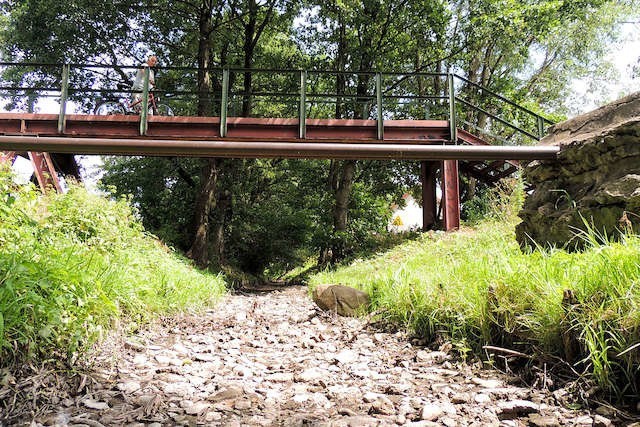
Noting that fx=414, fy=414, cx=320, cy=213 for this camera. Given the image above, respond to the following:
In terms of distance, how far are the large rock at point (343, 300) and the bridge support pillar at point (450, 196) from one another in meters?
6.25

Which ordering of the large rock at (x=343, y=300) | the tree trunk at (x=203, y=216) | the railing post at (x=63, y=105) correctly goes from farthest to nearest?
the tree trunk at (x=203, y=216)
the railing post at (x=63, y=105)
the large rock at (x=343, y=300)

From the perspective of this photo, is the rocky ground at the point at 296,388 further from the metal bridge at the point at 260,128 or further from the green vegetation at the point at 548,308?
the metal bridge at the point at 260,128

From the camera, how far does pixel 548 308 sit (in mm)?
2670

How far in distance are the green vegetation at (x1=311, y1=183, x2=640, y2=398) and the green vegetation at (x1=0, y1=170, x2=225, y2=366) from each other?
8.73 feet

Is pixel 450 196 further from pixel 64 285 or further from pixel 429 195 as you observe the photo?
pixel 64 285

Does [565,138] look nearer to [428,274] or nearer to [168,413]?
[428,274]

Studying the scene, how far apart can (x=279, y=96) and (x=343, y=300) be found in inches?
335

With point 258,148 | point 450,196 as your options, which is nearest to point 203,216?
point 258,148

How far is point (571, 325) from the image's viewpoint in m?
2.47

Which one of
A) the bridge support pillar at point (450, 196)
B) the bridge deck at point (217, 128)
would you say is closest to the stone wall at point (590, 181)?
the bridge support pillar at point (450, 196)

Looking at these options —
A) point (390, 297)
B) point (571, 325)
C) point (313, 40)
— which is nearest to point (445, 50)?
point (313, 40)

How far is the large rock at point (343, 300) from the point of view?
209 inches

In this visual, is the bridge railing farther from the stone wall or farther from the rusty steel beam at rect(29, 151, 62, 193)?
the stone wall

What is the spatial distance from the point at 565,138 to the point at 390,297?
3.19 m
